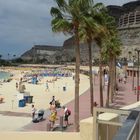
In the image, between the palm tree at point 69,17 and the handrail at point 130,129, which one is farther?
the palm tree at point 69,17

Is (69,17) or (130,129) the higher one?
(69,17)

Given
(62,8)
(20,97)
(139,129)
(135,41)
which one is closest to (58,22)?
(62,8)

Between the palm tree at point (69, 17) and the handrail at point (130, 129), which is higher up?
the palm tree at point (69, 17)

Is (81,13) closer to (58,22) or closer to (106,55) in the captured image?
(58,22)

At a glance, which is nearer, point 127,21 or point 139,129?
point 139,129

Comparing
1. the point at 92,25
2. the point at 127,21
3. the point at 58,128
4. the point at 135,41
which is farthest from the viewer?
the point at 127,21

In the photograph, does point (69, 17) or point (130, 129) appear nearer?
point (130, 129)

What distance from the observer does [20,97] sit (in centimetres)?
4325

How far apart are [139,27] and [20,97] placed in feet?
427

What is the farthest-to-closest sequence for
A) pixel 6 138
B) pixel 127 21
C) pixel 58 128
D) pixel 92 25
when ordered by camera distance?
1. pixel 127 21
2. pixel 58 128
3. pixel 92 25
4. pixel 6 138

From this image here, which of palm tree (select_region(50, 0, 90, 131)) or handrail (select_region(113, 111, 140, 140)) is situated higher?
A: palm tree (select_region(50, 0, 90, 131))

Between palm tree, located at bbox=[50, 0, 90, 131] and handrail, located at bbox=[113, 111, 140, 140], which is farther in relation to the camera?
palm tree, located at bbox=[50, 0, 90, 131]

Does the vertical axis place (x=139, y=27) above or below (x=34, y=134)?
above

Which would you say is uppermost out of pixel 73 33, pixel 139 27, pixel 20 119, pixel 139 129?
pixel 139 27
